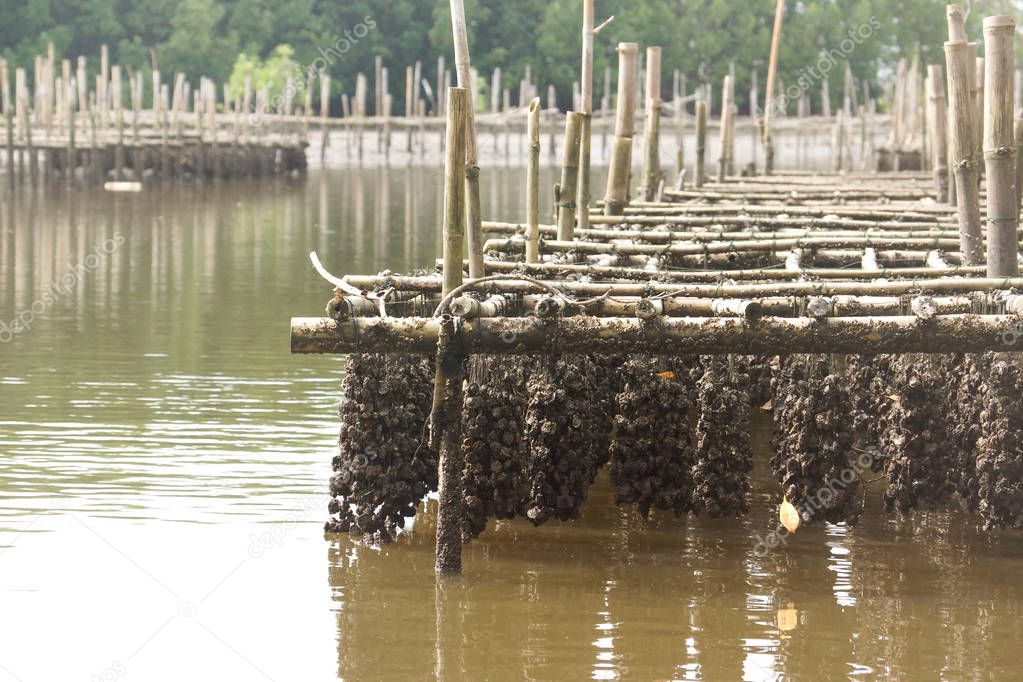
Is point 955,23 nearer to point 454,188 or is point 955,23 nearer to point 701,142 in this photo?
point 454,188

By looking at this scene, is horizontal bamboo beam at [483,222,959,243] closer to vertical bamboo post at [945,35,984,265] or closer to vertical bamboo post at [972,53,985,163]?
vertical bamboo post at [972,53,985,163]

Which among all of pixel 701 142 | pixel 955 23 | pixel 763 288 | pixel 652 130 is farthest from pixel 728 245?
pixel 701 142

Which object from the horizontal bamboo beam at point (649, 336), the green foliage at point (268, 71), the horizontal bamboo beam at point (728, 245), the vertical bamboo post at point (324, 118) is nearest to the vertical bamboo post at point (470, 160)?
the horizontal bamboo beam at point (649, 336)

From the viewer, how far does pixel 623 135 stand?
38.5 feet

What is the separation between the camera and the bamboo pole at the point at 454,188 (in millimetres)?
6789

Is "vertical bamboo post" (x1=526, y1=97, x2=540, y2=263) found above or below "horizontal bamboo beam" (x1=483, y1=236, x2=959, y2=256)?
above

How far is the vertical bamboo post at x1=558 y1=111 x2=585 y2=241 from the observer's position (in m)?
9.70

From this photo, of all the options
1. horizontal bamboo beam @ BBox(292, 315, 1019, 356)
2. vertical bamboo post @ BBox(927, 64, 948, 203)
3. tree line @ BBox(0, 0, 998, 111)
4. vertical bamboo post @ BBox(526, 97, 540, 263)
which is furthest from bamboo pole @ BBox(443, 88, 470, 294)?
tree line @ BBox(0, 0, 998, 111)

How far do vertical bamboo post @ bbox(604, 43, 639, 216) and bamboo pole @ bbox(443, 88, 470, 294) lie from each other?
4.79m

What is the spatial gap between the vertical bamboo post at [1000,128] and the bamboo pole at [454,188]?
7.40ft

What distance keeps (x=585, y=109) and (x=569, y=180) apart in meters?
1.21

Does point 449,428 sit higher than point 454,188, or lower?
lower

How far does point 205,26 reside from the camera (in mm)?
50375

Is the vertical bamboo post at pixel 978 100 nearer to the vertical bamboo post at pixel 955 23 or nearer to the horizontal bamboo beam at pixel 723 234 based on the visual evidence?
the vertical bamboo post at pixel 955 23
